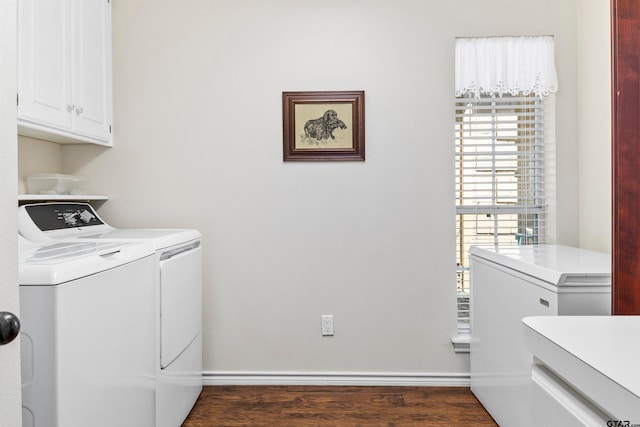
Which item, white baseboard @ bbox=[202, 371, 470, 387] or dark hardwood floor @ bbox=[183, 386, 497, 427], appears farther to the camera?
white baseboard @ bbox=[202, 371, 470, 387]

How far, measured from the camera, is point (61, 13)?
2090 mm

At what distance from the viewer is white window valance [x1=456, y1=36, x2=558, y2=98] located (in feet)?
8.63

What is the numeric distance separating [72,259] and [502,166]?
2437 millimetres

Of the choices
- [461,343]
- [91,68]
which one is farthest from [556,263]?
[91,68]

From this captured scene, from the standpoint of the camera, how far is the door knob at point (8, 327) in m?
0.70

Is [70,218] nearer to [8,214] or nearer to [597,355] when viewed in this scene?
[8,214]

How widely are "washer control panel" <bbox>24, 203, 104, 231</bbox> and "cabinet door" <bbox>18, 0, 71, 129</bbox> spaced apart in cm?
44

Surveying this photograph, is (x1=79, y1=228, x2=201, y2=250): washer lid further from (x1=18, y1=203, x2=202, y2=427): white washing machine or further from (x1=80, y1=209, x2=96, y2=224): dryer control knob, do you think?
(x1=80, y1=209, x2=96, y2=224): dryer control knob

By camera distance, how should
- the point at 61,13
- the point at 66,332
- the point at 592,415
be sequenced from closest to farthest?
the point at 592,415 < the point at 66,332 < the point at 61,13

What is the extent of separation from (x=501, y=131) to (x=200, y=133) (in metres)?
1.91

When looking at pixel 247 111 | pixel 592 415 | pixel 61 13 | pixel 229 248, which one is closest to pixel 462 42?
pixel 247 111

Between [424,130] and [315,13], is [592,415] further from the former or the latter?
[315,13]

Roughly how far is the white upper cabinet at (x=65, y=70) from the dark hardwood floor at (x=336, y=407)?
1.68 meters

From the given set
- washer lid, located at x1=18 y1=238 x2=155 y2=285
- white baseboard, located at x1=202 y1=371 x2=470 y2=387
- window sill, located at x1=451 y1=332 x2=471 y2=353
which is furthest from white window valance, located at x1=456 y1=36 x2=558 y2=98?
washer lid, located at x1=18 y1=238 x2=155 y2=285
